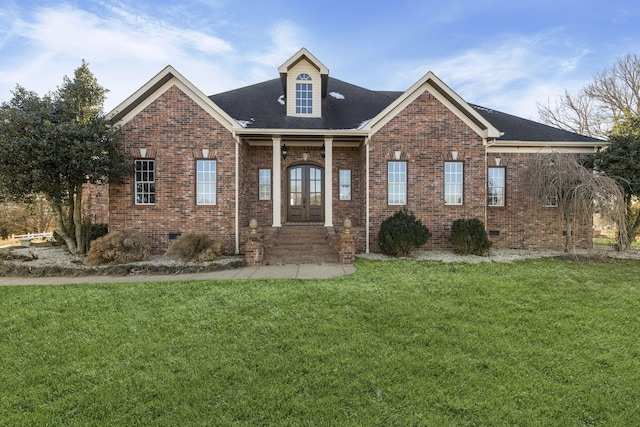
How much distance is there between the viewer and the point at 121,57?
9484mm

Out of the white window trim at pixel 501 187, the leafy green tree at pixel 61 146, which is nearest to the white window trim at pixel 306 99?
the leafy green tree at pixel 61 146

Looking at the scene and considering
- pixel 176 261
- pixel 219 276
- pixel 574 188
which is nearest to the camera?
pixel 219 276

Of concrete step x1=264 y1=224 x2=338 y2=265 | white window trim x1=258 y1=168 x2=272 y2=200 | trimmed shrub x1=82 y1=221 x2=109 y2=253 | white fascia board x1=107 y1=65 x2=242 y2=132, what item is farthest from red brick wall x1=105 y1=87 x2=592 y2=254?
concrete step x1=264 y1=224 x2=338 y2=265

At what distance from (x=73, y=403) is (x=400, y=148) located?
10.4 metres

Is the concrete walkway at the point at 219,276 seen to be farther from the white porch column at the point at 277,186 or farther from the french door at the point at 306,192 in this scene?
the french door at the point at 306,192

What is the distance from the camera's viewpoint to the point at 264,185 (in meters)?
12.2

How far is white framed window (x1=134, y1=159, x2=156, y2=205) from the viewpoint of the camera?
10414mm

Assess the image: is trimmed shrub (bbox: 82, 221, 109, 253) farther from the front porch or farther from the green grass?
the front porch

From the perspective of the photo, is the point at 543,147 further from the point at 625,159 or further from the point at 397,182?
the point at 397,182

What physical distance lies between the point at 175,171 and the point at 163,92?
8.75ft

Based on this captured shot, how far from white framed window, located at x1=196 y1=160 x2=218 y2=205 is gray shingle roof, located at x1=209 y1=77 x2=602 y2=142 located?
198cm

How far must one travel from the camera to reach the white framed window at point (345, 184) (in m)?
12.3

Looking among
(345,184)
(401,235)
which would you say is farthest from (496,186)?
(345,184)

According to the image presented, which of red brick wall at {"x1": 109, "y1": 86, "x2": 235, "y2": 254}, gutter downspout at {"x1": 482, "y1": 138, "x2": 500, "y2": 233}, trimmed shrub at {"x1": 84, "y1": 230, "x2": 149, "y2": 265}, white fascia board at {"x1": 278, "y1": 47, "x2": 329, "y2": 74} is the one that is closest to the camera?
trimmed shrub at {"x1": 84, "y1": 230, "x2": 149, "y2": 265}
